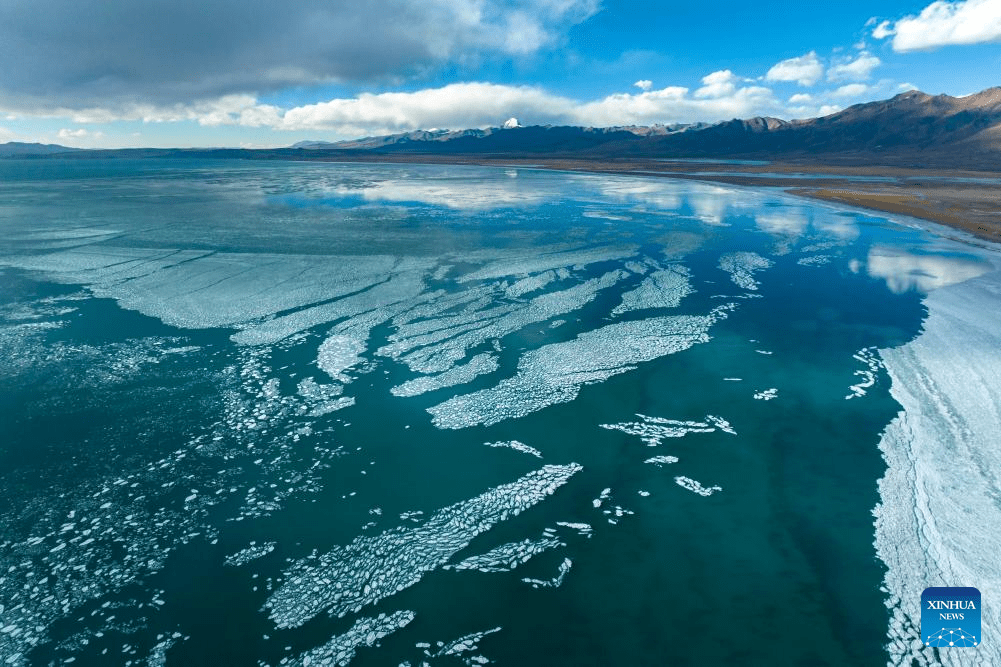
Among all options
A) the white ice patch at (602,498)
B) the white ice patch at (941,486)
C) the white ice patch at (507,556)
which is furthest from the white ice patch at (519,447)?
the white ice patch at (941,486)

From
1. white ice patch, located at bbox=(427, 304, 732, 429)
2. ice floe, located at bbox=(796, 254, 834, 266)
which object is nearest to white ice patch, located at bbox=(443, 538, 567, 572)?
white ice patch, located at bbox=(427, 304, 732, 429)

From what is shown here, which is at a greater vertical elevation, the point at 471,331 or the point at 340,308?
the point at 340,308

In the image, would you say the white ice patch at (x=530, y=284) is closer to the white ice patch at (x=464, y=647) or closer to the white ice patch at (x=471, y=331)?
the white ice patch at (x=471, y=331)

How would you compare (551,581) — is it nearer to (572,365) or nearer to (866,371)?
(572,365)

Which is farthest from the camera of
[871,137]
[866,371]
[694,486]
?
[871,137]

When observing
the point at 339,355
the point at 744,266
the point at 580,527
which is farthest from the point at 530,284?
the point at 580,527

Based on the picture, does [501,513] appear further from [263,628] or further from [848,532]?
[848,532]
